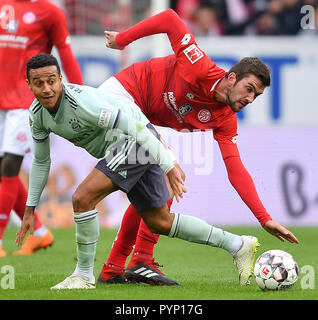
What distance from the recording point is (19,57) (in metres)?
7.49

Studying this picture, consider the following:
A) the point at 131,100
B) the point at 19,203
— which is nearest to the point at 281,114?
the point at 19,203

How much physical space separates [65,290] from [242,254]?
1.21 meters

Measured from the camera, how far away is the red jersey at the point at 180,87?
5801 mm

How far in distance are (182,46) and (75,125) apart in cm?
114

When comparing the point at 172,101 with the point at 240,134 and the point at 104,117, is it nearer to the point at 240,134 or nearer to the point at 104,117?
the point at 104,117

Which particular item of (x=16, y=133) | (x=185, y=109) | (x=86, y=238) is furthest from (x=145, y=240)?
(x=16, y=133)

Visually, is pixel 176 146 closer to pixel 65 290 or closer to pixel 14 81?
pixel 14 81

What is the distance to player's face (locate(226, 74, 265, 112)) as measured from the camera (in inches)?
218

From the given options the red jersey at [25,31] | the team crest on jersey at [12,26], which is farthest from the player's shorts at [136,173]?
the team crest on jersey at [12,26]

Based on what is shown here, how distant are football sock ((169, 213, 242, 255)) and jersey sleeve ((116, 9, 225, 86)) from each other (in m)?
1.00

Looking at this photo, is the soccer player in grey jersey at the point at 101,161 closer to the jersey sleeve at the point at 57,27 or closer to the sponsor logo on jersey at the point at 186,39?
the sponsor logo on jersey at the point at 186,39

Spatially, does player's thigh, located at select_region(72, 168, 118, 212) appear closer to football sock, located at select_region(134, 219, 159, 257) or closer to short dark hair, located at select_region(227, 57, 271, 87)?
football sock, located at select_region(134, 219, 159, 257)

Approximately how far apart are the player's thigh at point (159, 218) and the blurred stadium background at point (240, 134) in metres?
5.12

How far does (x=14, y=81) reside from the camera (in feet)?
24.9
